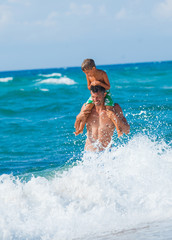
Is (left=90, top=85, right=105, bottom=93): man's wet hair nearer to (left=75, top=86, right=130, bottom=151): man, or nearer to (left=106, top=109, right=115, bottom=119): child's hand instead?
(left=75, top=86, right=130, bottom=151): man

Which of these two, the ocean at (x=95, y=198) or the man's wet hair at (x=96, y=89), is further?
the man's wet hair at (x=96, y=89)

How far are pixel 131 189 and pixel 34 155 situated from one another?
11.9 feet

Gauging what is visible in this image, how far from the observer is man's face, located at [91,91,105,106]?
5.02 meters

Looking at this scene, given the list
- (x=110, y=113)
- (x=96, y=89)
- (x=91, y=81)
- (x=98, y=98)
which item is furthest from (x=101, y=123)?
(x=91, y=81)

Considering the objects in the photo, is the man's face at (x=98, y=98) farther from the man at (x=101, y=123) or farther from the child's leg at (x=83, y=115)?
Answer: the child's leg at (x=83, y=115)

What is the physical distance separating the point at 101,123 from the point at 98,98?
40cm

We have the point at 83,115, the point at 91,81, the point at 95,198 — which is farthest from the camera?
the point at 83,115

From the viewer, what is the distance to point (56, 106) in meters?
15.4

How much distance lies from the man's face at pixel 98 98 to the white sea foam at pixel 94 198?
2.46ft

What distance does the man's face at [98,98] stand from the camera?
5.02 metres

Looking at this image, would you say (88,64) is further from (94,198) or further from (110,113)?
(94,198)

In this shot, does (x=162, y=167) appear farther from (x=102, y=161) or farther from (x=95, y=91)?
(x=95, y=91)

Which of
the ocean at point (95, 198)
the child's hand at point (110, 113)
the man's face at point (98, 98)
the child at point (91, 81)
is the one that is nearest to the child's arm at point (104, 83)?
the child at point (91, 81)

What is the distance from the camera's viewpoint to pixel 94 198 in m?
4.65
